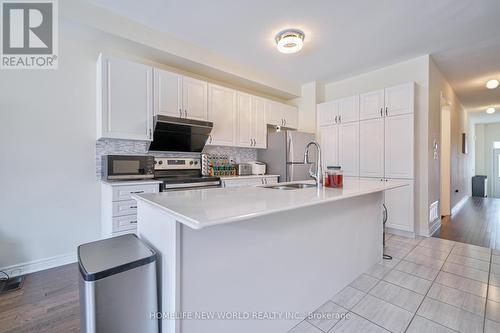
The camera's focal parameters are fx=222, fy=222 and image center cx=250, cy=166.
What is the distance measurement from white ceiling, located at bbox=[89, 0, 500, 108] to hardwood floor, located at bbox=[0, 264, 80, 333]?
9.13ft

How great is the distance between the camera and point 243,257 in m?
1.24

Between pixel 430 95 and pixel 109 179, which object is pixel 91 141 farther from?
pixel 430 95

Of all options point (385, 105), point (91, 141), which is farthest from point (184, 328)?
point (385, 105)

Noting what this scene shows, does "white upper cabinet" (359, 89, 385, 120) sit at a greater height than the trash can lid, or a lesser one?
greater

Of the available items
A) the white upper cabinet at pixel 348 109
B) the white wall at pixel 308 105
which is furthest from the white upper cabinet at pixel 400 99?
the white wall at pixel 308 105

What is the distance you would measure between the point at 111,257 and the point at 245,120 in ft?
9.99

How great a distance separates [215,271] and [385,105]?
3608mm

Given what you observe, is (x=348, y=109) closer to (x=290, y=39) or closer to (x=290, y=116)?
(x=290, y=116)

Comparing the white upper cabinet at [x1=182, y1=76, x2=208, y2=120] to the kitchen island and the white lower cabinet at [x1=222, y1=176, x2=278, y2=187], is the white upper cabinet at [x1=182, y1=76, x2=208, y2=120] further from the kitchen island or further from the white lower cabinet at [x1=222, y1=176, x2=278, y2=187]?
the kitchen island

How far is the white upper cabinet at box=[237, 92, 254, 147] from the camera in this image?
12.3ft

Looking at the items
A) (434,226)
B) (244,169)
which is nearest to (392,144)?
(434,226)

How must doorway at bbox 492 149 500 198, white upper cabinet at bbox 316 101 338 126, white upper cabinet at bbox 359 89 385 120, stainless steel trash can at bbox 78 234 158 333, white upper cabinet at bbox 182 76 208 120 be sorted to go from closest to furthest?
stainless steel trash can at bbox 78 234 158 333, white upper cabinet at bbox 182 76 208 120, white upper cabinet at bbox 359 89 385 120, white upper cabinet at bbox 316 101 338 126, doorway at bbox 492 149 500 198

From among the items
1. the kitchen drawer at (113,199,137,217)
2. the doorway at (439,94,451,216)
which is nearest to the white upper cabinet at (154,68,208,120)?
the kitchen drawer at (113,199,137,217)

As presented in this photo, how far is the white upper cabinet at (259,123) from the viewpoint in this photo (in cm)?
398
